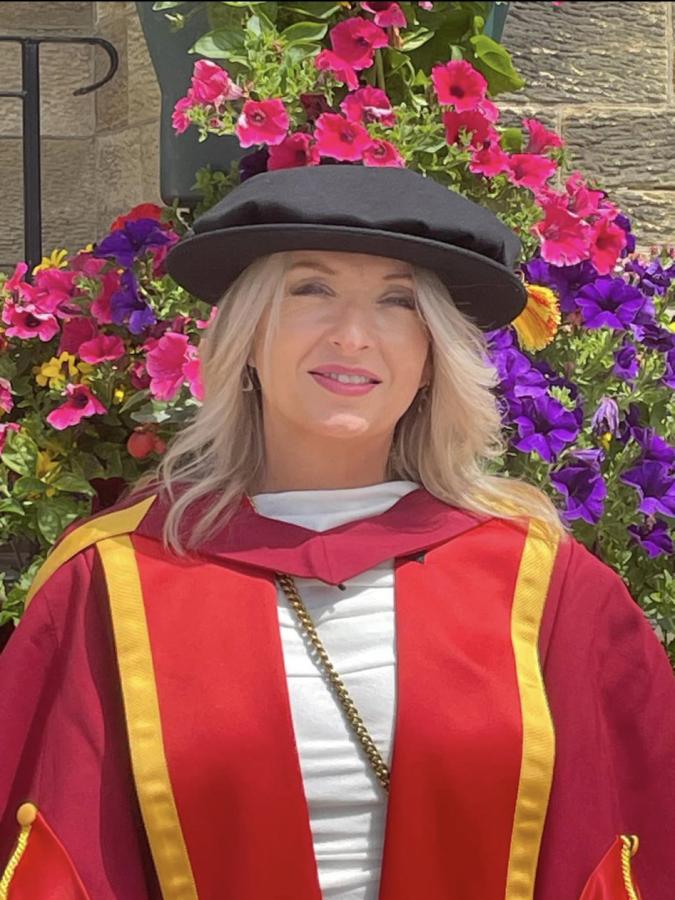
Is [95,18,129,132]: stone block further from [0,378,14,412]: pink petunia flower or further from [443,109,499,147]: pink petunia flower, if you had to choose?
[443,109,499,147]: pink petunia flower

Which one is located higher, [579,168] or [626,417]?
[579,168]

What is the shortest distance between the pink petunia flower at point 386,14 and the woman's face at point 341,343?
0.60 metres

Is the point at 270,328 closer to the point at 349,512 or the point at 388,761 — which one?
the point at 349,512

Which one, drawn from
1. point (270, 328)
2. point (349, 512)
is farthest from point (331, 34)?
point (349, 512)

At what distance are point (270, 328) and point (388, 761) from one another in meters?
0.59

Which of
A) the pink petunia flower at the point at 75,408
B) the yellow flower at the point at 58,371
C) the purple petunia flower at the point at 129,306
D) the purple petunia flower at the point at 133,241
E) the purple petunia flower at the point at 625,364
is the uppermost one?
the purple petunia flower at the point at 133,241

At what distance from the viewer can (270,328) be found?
202 centimetres

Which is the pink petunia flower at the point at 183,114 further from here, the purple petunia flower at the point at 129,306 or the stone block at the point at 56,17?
the stone block at the point at 56,17

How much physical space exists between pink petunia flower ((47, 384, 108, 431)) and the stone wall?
2.91ft

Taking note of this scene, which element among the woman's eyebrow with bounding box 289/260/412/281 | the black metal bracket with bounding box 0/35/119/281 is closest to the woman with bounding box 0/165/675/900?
the woman's eyebrow with bounding box 289/260/412/281

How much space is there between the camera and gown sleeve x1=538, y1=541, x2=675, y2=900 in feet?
6.72

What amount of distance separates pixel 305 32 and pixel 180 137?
1.35 feet

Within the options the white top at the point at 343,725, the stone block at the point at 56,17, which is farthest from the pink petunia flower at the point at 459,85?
→ the stone block at the point at 56,17

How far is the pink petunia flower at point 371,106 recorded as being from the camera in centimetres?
240
